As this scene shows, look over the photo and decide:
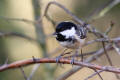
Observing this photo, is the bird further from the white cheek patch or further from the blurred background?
the blurred background

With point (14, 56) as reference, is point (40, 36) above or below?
above

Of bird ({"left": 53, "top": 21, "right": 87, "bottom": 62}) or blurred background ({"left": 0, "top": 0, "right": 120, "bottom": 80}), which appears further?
blurred background ({"left": 0, "top": 0, "right": 120, "bottom": 80})

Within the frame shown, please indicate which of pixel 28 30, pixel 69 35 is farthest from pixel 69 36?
pixel 28 30

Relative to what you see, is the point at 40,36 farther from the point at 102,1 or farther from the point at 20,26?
the point at 102,1

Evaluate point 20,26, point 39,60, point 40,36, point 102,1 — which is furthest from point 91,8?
point 39,60

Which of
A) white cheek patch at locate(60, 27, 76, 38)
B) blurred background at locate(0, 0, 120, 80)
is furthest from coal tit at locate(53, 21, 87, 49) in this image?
blurred background at locate(0, 0, 120, 80)

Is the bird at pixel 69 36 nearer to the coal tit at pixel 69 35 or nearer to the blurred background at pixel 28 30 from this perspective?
the coal tit at pixel 69 35

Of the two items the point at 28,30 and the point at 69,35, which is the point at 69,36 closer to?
the point at 69,35
